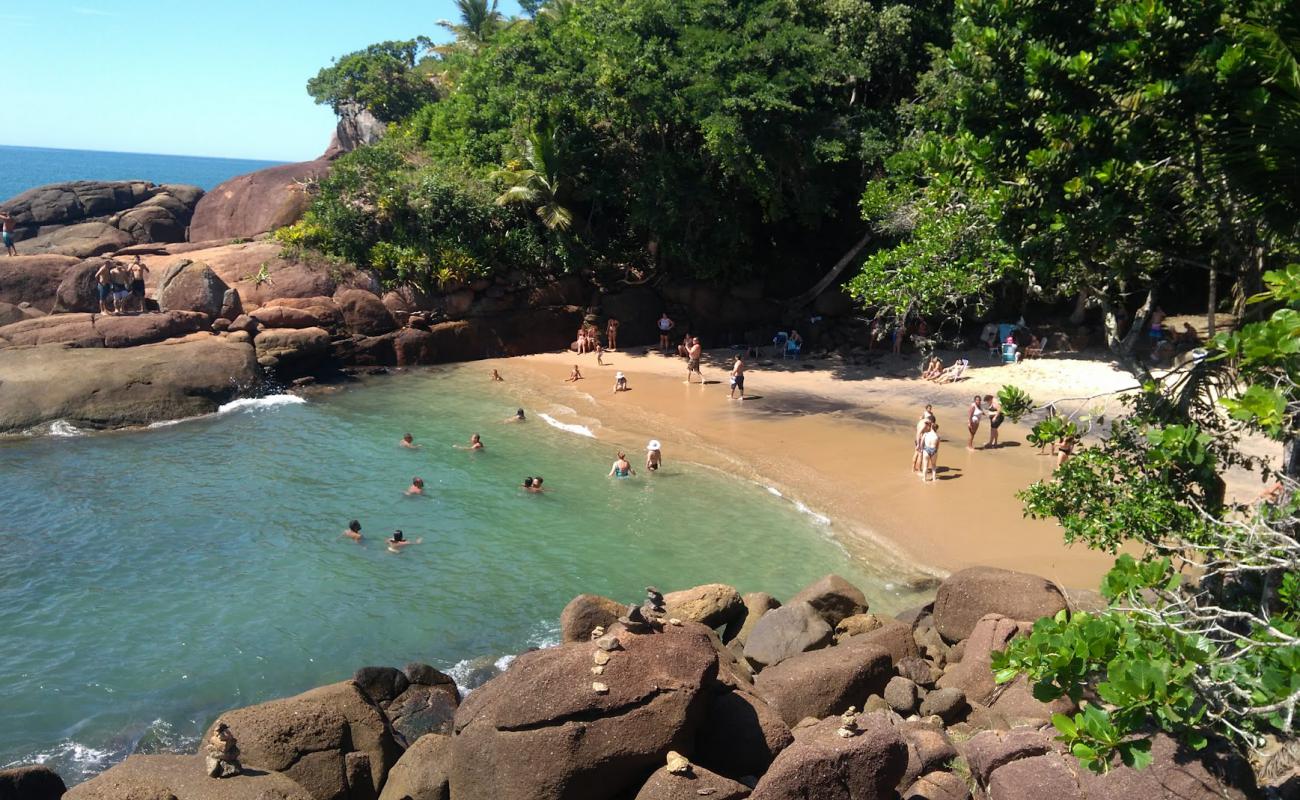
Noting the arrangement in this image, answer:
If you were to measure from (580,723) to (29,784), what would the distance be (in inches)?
213

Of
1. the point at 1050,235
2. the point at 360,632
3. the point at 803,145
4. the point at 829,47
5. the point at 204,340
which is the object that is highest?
the point at 829,47

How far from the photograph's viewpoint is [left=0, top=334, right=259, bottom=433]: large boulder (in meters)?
22.5

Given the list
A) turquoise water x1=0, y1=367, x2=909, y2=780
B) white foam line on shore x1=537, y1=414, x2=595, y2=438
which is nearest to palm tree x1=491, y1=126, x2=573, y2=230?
white foam line on shore x1=537, y1=414, x2=595, y2=438

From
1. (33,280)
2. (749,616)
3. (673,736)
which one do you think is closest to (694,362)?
(749,616)

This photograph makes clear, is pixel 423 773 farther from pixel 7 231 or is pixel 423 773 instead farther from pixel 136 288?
pixel 7 231

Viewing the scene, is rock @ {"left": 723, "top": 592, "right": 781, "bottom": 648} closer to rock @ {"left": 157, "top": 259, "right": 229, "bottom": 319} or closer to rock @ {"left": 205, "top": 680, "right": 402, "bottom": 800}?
rock @ {"left": 205, "top": 680, "right": 402, "bottom": 800}

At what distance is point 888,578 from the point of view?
14.7m

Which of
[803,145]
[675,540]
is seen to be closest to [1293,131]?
[675,540]

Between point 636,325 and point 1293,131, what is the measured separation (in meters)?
24.8

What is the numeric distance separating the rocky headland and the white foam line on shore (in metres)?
11.4

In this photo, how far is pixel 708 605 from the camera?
41.1 feet

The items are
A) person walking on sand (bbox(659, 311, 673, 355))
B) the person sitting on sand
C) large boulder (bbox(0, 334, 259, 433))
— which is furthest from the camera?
person walking on sand (bbox(659, 311, 673, 355))

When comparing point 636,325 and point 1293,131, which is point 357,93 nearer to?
point 636,325

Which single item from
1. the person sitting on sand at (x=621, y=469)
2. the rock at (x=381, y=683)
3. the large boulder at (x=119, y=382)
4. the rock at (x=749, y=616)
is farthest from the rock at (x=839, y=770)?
the large boulder at (x=119, y=382)
